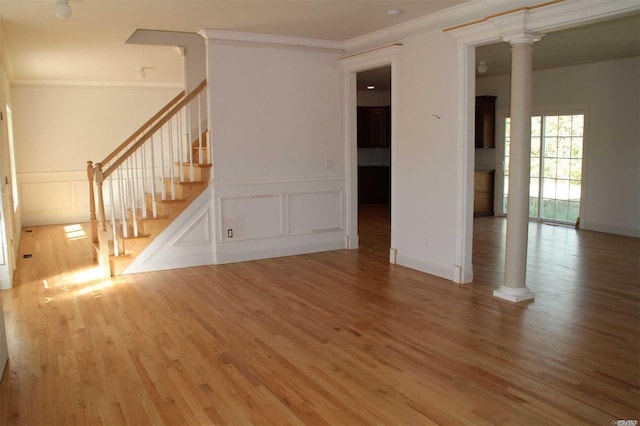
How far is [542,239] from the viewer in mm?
7781

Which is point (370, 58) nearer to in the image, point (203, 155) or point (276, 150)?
point (276, 150)

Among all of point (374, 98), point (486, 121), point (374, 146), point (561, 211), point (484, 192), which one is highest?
point (374, 98)

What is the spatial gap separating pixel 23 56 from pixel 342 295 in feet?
18.3

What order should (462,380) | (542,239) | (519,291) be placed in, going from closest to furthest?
1. (462,380)
2. (519,291)
3. (542,239)

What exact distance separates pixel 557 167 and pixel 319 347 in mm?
7122

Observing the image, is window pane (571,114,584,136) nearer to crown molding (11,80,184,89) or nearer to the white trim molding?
the white trim molding

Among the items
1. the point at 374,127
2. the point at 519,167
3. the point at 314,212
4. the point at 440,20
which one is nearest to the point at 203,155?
the point at 314,212

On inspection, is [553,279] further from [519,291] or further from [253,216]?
[253,216]

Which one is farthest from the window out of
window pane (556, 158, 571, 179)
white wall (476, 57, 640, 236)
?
white wall (476, 57, 640, 236)

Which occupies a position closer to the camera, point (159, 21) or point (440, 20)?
point (440, 20)

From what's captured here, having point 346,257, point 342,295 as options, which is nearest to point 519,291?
point 342,295

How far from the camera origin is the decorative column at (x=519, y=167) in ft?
14.9

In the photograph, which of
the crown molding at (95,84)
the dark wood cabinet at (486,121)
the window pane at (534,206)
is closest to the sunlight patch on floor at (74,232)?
the crown molding at (95,84)

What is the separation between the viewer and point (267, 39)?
630 cm
